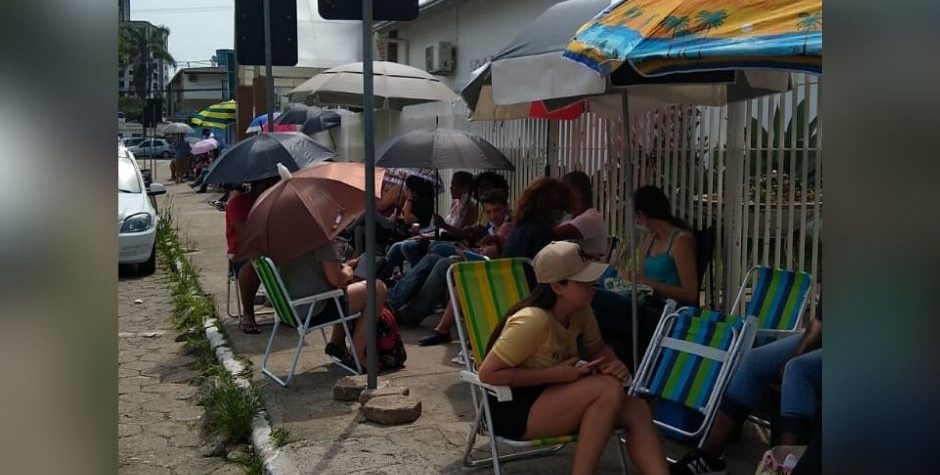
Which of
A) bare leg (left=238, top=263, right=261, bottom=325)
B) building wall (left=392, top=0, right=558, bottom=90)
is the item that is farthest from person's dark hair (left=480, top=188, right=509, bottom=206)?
building wall (left=392, top=0, right=558, bottom=90)

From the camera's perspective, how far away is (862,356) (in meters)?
1.26

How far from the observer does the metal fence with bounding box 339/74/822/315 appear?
573cm

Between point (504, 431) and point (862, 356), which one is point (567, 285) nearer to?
point (504, 431)

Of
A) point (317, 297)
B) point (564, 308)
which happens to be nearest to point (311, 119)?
point (317, 297)

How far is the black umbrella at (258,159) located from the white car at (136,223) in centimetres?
369

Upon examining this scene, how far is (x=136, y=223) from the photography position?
11781mm

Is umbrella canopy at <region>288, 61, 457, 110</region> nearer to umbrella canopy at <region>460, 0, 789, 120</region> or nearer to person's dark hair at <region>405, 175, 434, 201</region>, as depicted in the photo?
person's dark hair at <region>405, 175, 434, 201</region>

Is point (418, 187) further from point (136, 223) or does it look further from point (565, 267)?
Result: point (565, 267)

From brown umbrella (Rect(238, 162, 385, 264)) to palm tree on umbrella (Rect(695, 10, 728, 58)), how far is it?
3.27 meters

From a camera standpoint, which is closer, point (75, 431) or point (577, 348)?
point (75, 431)

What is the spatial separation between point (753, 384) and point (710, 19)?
1.74 meters

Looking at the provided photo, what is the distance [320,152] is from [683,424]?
5486mm

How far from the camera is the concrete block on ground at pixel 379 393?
5693 mm

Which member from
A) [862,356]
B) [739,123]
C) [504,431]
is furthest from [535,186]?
[862,356]
